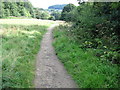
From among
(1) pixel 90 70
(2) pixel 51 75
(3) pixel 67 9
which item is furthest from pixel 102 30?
(3) pixel 67 9

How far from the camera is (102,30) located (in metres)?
11.4

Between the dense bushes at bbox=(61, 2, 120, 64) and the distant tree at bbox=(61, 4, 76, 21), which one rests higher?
the distant tree at bbox=(61, 4, 76, 21)

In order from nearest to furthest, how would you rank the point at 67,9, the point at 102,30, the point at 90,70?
the point at 90,70 < the point at 102,30 < the point at 67,9

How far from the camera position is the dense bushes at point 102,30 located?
8.46 meters

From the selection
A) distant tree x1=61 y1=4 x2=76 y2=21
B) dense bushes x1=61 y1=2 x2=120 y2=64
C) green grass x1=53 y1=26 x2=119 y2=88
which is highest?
distant tree x1=61 y1=4 x2=76 y2=21

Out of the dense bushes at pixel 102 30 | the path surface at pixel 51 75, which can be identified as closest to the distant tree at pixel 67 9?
the dense bushes at pixel 102 30

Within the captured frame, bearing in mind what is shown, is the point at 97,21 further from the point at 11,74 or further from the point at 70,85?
the point at 11,74

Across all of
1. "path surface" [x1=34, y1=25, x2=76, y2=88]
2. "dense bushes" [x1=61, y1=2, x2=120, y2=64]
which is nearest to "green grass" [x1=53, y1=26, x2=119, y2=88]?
"path surface" [x1=34, y1=25, x2=76, y2=88]

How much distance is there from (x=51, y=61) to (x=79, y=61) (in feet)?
5.58

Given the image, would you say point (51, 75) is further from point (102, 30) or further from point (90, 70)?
point (102, 30)

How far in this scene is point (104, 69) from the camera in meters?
5.90

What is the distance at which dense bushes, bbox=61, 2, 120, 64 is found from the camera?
333 inches

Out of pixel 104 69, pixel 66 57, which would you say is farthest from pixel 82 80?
pixel 66 57

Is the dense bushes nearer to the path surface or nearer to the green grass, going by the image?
the green grass
